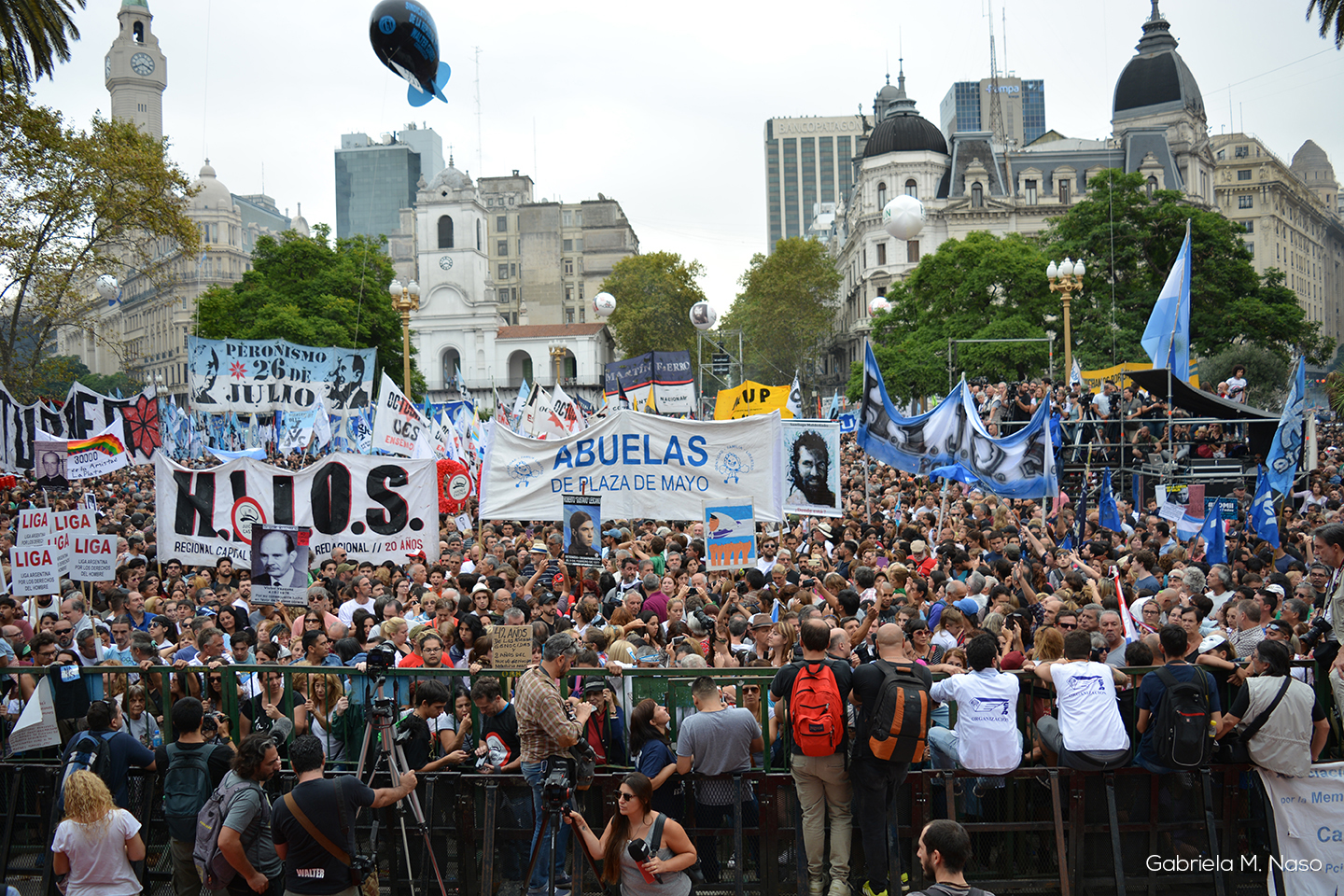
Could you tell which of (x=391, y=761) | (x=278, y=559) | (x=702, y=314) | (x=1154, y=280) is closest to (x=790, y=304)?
(x=1154, y=280)

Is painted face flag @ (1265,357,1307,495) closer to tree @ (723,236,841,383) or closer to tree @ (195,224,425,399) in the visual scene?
tree @ (195,224,425,399)

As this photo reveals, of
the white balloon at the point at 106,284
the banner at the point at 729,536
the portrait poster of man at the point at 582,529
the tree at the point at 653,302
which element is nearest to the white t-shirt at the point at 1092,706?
the banner at the point at 729,536

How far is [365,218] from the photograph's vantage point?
166500 mm

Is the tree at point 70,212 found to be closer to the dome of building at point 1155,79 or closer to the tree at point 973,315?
the tree at point 973,315

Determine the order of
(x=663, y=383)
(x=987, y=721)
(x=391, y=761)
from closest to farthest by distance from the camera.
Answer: (x=391, y=761)
(x=987, y=721)
(x=663, y=383)

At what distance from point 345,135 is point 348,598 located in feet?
586

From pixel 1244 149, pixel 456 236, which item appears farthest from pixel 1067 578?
pixel 1244 149

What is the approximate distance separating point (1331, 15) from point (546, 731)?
13.4 m

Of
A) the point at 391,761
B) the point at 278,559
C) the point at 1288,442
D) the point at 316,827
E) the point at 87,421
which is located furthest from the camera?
the point at 87,421

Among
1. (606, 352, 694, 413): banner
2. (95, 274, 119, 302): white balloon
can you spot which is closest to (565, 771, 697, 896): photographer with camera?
(606, 352, 694, 413): banner

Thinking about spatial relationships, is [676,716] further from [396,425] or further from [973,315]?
[973,315]

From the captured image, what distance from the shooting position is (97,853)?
5.56 metres

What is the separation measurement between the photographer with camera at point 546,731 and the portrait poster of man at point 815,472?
6.24 meters

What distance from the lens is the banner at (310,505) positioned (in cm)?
1069
